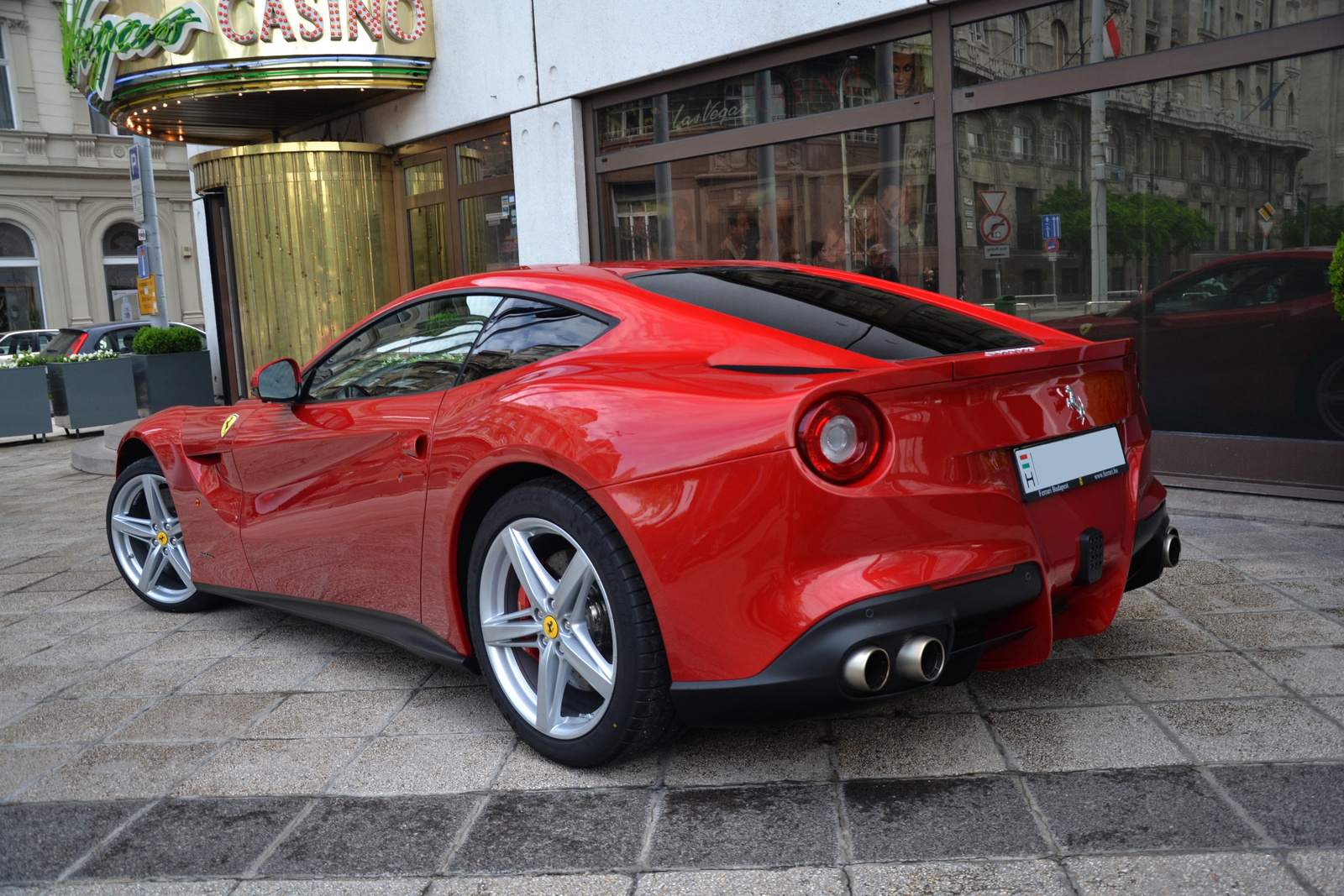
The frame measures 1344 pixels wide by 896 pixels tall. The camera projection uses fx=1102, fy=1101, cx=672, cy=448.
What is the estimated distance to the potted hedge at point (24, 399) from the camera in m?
12.6

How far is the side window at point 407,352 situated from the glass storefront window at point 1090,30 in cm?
445

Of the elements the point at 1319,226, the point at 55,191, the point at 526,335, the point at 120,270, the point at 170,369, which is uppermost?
the point at 55,191

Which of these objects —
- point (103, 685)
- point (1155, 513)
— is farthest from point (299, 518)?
point (1155, 513)

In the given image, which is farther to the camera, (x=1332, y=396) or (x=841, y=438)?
(x=1332, y=396)

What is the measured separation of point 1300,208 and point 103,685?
19.5 feet

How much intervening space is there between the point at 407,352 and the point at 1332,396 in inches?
189

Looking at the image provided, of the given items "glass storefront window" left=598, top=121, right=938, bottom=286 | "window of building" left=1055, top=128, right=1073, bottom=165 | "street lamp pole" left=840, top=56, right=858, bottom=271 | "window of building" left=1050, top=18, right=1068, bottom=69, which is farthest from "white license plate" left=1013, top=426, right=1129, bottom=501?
"street lamp pole" left=840, top=56, right=858, bottom=271

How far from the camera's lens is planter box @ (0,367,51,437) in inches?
497

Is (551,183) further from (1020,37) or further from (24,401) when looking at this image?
(24,401)

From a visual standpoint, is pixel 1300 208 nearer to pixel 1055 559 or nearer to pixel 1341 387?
pixel 1341 387

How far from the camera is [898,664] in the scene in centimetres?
231

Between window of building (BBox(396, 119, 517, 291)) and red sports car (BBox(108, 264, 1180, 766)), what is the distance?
6829mm

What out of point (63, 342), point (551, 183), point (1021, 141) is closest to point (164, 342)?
point (63, 342)

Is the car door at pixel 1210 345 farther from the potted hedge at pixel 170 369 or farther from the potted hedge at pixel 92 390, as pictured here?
the potted hedge at pixel 92 390
